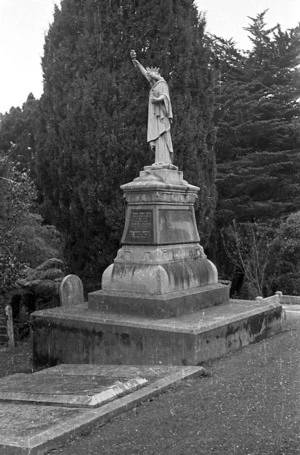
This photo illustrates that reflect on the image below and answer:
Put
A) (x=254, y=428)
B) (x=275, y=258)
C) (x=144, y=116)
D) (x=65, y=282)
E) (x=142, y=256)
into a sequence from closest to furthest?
1. (x=254, y=428)
2. (x=142, y=256)
3. (x=65, y=282)
4. (x=144, y=116)
5. (x=275, y=258)

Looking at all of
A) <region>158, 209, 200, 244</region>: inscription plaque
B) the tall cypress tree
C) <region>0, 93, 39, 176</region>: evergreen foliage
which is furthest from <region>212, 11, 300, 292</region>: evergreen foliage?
<region>0, 93, 39, 176</region>: evergreen foliage

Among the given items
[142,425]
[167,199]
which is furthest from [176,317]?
[142,425]

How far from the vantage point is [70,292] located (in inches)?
420

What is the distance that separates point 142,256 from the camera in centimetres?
938

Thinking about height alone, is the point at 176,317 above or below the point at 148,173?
below

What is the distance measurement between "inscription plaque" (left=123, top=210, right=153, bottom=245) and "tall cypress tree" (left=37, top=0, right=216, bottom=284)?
3530 millimetres

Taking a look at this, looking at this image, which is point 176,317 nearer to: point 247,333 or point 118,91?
point 247,333

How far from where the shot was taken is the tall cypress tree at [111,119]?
1342 cm

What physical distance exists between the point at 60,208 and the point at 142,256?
5.54 m

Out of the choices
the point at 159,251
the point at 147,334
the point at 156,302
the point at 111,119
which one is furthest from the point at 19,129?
the point at 147,334

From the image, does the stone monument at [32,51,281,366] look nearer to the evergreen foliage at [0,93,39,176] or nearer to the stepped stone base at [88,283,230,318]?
the stepped stone base at [88,283,230,318]

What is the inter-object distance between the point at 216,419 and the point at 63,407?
5.34ft

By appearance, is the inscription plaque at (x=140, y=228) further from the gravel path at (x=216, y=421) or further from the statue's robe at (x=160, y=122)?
the gravel path at (x=216, y=421)

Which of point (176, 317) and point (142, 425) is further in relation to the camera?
point (176, 317)
